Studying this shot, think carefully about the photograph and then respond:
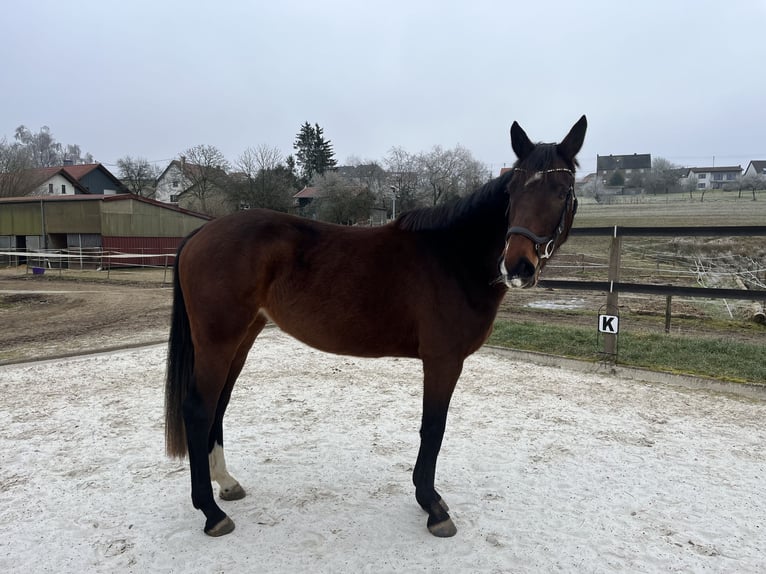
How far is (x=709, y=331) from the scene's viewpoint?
8.14 m

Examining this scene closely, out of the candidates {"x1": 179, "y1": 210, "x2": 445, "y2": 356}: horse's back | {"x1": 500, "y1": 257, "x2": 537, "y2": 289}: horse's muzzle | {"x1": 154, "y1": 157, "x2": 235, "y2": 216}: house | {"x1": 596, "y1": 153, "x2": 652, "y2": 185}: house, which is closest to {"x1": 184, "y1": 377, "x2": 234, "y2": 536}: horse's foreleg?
{"x1": 179, "y1": 210, "x2": 445, "y2": 356}: horse's back

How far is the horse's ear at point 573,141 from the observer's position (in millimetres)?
2475

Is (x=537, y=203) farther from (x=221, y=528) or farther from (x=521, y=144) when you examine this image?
(x=221, y=528)

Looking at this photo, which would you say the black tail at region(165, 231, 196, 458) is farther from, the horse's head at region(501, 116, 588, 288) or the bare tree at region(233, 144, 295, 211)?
the bare tree at region(233, 144, 295, 211)

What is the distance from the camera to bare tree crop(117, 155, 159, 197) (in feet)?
143

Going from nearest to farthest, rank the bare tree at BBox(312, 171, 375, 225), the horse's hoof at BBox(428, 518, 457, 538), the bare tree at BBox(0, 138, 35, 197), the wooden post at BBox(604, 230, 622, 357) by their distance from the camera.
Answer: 1. the horse's hoof at BBox(428, 518, 457, 538)
2. the wooden post at BBox(604, 230, 622, 357)
3. the bare tree at BBox(312, 171, 375, 225)
4. the bare tree at BBox(0, 138, 35, 197)

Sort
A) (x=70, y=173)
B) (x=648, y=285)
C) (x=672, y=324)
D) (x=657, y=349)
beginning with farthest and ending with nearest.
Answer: (x=70, y=173) < (x=672, y=324) < (x=657, y=349) < (x=648, y=285)

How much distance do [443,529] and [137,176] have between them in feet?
162

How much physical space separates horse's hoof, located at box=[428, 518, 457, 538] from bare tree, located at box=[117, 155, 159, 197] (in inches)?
1872

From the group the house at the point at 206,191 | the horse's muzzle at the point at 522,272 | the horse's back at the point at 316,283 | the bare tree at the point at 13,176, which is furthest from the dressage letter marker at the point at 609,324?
the bare tree at the point at 13,176

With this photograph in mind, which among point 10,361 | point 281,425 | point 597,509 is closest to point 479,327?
point 597,509

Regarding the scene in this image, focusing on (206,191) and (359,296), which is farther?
(206,191)

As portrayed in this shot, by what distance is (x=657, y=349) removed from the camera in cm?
651

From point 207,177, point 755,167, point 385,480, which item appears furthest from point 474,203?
point 755,167
